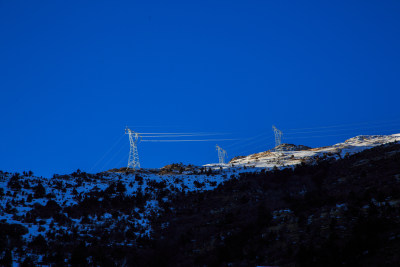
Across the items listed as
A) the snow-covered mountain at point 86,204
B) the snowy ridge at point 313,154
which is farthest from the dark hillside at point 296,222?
the snowy ridge at point 313,154

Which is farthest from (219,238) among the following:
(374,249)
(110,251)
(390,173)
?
(390,173)

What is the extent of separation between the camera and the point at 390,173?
21500mm

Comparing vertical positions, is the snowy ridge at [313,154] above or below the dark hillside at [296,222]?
above

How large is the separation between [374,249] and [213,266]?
22.1ft

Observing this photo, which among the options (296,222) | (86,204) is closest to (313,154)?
(296,222)

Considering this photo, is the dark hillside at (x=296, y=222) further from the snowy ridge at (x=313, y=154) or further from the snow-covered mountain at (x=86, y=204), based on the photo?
the snowy ridge at (x=313, y=154)

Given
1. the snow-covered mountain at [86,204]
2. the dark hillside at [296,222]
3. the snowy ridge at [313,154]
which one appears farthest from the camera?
the snowy ridge at [313,154]

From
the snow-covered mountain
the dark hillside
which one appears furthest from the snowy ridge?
the dark hillside

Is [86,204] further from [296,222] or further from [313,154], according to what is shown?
[313,154]

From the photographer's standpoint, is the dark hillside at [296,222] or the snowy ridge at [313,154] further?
the snowy ridge at [313,154]

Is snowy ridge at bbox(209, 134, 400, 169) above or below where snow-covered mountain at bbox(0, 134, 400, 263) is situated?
above

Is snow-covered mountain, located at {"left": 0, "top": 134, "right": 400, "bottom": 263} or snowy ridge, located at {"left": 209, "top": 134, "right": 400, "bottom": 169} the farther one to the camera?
snowy ridge, located at {"left": 209, "top": 134, "right": 400, "bottom": 169}

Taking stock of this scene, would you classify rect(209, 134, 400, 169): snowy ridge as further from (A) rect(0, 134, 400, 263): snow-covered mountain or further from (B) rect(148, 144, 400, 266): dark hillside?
(B) rect(148, 144, 400, 266): dark hillside

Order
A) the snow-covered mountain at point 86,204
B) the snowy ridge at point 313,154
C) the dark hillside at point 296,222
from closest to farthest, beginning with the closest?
the dark hillside at point 296,222 < the snow-covered mountain at point 86,204 < the snowy ridge at point 313,154
